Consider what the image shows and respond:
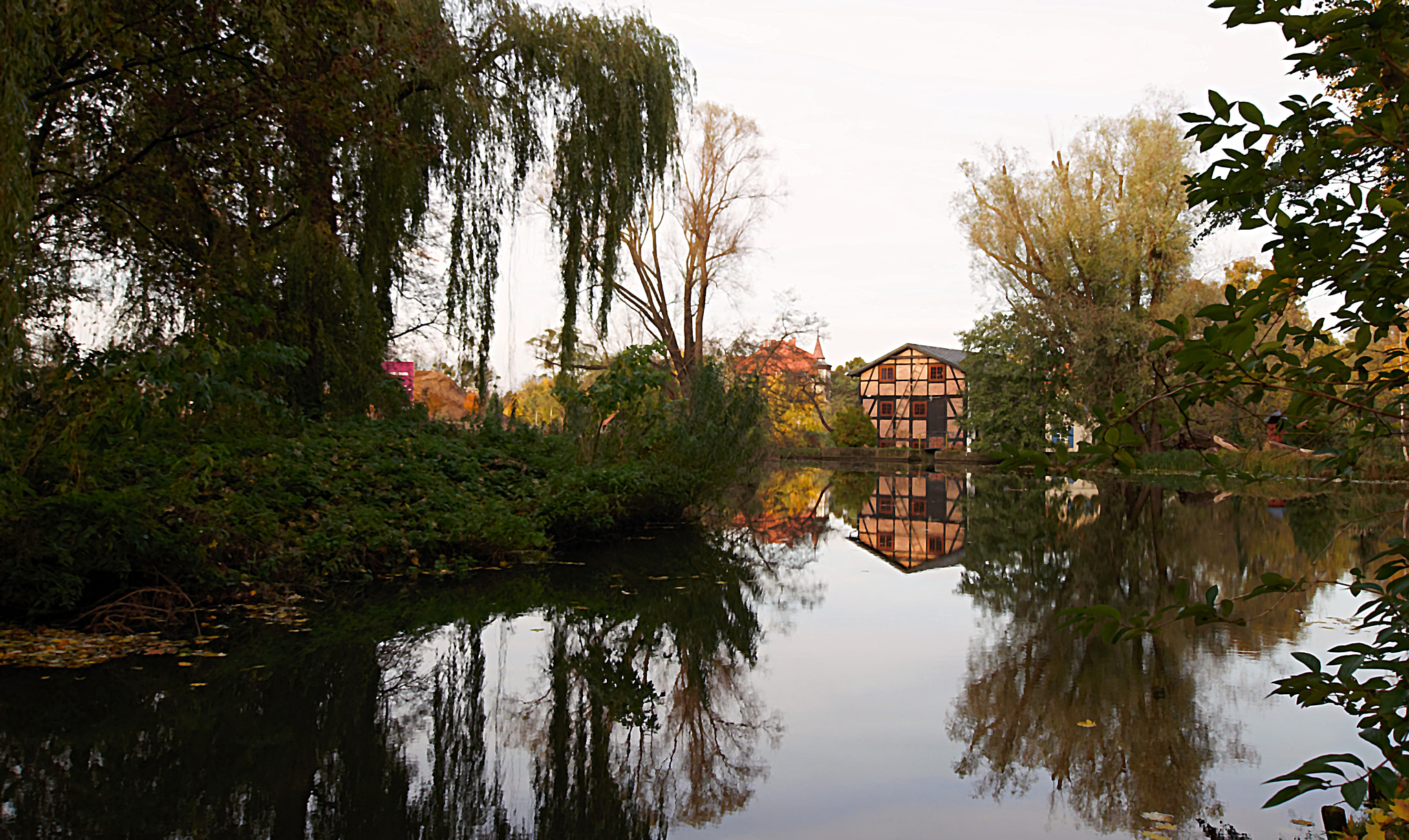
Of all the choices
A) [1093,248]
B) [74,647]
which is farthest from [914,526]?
[1093,248]

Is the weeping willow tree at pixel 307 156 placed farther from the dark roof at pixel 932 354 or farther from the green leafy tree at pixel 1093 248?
the dark roof at pixel 932 354

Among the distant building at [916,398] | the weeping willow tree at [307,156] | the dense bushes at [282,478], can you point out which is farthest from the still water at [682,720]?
the distant building at [916,398]

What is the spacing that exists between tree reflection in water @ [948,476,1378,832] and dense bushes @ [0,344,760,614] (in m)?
4.11

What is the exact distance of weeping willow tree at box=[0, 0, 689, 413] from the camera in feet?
20.1

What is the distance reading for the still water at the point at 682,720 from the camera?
3.11 metres

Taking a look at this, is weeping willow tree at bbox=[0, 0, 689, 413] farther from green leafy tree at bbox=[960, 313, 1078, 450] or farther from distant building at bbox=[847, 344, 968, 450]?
distant building at bbox=[847, 344, 968, 450]

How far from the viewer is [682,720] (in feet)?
13.8

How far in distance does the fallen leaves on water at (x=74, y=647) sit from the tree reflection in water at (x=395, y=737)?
264mm

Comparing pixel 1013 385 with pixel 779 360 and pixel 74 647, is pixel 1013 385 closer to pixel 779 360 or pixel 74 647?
pixel 779 360

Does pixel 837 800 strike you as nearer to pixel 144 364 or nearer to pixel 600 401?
pixel 144 364

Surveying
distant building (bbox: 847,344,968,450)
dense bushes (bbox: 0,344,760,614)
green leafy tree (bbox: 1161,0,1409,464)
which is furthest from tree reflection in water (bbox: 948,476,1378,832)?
distant building (bbox: 847,344,968,450)

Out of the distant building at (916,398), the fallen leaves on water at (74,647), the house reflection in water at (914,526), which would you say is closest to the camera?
the fallen leaves on water at (74,647)

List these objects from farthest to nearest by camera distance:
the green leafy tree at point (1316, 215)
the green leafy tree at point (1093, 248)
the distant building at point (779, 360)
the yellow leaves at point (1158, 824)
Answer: the distant building at point (779, 360) → the green leafy tree at point (1093, 248) → the yellow leaves at point (1158, 824) → the green leafy tree at point (1316, 215)

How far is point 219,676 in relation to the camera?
15.2 feet
